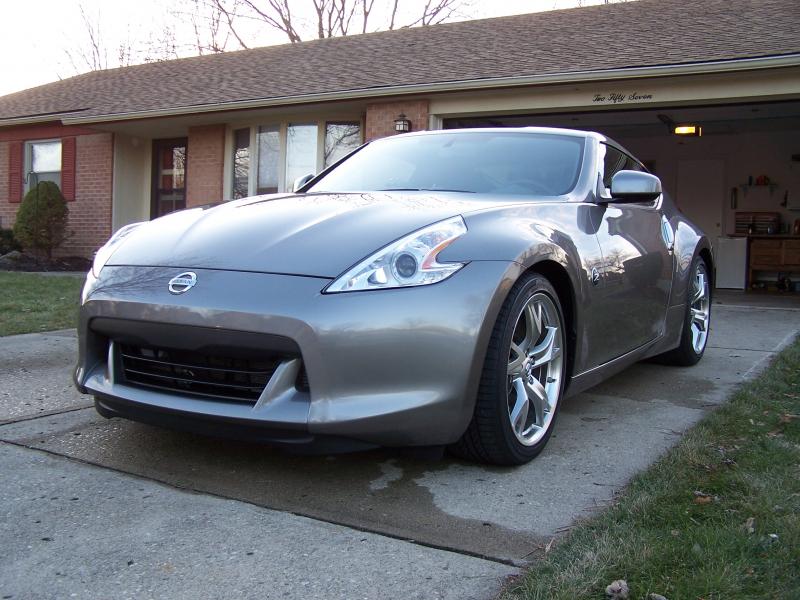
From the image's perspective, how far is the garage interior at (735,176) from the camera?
44.4 ft

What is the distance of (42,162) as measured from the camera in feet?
54.6

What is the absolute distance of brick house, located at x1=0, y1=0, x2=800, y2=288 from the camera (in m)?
9.88

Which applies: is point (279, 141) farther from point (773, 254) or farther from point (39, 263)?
point (773, 254)

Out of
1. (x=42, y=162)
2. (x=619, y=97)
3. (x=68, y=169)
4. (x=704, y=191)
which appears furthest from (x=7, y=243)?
(x=704, y=191)

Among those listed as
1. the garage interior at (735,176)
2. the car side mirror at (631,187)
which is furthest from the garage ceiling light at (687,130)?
the car side mirror at (631,187)

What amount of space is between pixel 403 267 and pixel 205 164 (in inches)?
494

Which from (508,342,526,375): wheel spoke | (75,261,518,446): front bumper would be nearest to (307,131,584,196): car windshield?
(508,342,526,375): wheel spoke

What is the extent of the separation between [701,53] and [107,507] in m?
9.13

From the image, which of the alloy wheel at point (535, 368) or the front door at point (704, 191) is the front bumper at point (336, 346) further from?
the front door at point (704, 191)

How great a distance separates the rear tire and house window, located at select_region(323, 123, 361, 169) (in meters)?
8.48

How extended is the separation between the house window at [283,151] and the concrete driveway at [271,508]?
9.82 m

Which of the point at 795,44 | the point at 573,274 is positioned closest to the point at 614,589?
the point at 573,274

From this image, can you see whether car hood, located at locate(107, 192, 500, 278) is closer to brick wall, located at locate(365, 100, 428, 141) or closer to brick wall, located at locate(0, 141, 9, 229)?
brick wall, located at locate(365, 100, 428, 141)

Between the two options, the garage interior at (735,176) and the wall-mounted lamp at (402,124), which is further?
the garage interior at (735,176)
